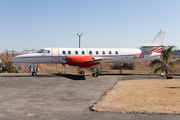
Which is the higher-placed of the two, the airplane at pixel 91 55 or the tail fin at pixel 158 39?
the tail fin at pixel 158 39

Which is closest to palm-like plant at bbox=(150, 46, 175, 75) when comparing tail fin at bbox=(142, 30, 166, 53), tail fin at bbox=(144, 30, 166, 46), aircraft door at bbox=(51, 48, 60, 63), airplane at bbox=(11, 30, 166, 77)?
airplane at bbox=(11, 30, 166, 77)

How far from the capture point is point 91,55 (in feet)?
87.7

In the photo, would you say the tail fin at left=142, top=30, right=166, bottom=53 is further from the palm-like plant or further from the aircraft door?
the aircraft door

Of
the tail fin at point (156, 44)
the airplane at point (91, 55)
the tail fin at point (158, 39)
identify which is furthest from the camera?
the tail fin at point (158, 39)

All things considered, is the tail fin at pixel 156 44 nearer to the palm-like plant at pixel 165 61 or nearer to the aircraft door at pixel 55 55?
the palm-like plant at pixel 165 61

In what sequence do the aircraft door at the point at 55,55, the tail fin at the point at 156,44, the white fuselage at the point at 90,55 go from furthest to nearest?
1. the tail fin at the point at 156,44
2. the aircraft door at the point at 55,55
3. the white fuselage at the point at 90,55

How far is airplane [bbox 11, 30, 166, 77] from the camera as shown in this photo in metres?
24.4

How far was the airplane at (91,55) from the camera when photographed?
24438 mm

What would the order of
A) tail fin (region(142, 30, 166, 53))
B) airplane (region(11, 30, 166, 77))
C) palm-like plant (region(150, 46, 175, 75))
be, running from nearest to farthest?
airplane (region(11, 30, 166, 77)) → palm-like plant (region(150, 46, 175, 75)) → tail fin (region(142, 30, 166, 53))

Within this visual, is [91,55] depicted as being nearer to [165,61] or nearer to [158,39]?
[158,39]

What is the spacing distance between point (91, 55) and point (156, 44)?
1176cm

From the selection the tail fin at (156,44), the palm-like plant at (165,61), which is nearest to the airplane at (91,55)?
the tail fin at (156,44)

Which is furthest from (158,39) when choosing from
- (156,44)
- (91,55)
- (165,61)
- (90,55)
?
(90,55)

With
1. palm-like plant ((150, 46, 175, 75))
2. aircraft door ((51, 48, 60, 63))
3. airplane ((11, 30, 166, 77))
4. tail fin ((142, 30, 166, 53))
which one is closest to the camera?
airplane ((11, 30, 166, 77))
